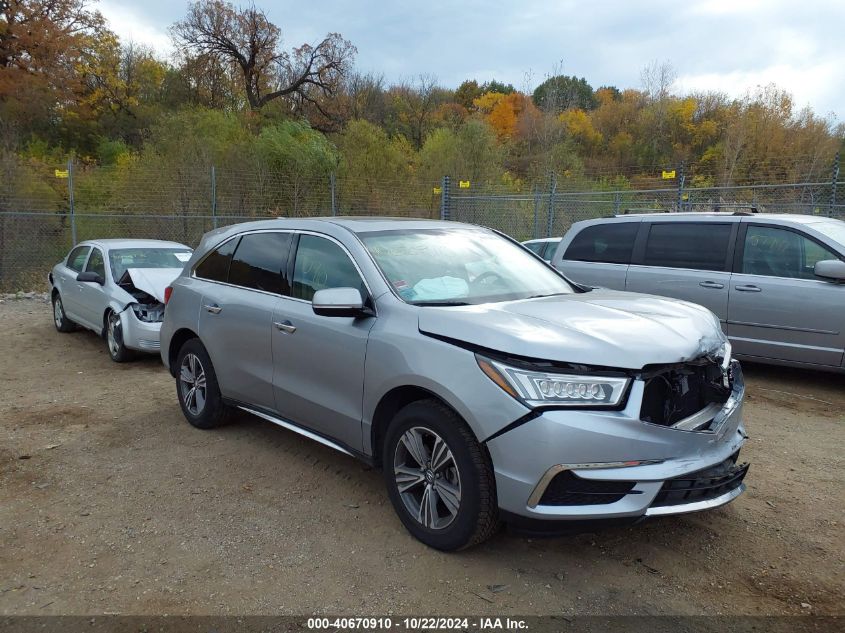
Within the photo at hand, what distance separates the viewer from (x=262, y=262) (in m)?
4.48

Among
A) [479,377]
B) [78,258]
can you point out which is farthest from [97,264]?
[479,377]

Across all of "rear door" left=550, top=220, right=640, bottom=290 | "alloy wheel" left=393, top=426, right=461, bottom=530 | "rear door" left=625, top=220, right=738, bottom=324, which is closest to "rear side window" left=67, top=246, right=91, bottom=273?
"rear door" left=550, top=220, right=640, bottom=290

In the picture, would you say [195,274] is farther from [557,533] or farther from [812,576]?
[812,576]

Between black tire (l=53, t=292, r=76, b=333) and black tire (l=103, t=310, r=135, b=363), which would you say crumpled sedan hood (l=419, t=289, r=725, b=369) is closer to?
black tire (l=103, t=310, r=135, b=363)

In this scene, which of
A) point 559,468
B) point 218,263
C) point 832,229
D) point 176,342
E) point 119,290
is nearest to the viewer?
point 559,468

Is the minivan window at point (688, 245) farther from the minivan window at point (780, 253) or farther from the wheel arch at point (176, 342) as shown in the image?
the wheel arch at point (176, 342)

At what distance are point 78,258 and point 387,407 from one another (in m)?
7.82

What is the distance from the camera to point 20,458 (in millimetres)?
4512

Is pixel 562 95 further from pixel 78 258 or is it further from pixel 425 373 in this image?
pixel 425 373

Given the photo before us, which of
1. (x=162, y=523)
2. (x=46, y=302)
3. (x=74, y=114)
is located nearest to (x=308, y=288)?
(x=162, y=523)

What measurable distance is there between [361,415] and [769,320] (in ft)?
15.4

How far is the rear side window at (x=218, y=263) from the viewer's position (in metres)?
4.86

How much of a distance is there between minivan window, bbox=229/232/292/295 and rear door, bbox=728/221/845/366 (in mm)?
4658

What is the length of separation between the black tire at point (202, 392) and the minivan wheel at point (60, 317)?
5.27 metres
